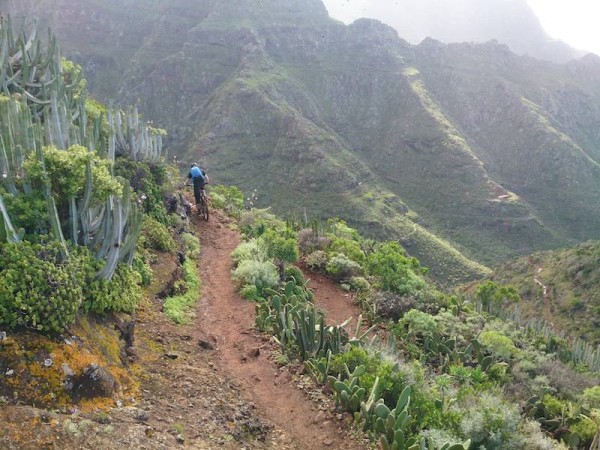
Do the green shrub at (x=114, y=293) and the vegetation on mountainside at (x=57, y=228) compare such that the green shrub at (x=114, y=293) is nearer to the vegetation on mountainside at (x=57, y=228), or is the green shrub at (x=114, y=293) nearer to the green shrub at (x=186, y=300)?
the vegetation on mountainside at (x=57, y=228)

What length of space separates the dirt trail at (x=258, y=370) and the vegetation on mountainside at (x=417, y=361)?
28 cm

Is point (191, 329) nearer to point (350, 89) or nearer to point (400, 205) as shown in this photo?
point (400, 205)

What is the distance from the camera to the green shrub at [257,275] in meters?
9.95

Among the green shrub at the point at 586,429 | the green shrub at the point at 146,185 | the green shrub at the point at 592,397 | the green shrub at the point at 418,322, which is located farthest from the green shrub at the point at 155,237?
the green shrub at the point at 592,397

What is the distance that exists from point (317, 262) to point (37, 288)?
8.30 m

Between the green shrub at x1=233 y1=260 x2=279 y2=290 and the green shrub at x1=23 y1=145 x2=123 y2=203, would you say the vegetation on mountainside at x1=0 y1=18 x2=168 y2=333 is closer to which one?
the green shrub at x1=23 y1=145 x2=123 y2=203

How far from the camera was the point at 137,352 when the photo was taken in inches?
240

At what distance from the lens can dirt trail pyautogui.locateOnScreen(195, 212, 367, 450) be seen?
18.8 ft

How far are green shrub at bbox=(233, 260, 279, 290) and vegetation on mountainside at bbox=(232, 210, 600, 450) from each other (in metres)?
0.02

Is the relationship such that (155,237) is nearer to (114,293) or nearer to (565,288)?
(114,293)

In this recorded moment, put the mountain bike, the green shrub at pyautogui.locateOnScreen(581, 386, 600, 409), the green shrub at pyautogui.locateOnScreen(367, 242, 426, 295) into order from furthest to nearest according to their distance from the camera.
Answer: the mountain bike
the green shrub at pyautogui.locateOnScreen(367, 242, 426, 295)
the green shrub at pyautogui.locateOnScreen(581, 386, 600, 409)

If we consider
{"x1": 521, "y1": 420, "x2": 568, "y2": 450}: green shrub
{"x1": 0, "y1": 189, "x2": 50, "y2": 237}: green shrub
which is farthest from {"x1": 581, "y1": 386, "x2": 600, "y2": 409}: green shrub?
{"x1": 0, "y1": 189, "x2": 50, "y2": 237}: green shrub

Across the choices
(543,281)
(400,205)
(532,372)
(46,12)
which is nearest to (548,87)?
(400,205)

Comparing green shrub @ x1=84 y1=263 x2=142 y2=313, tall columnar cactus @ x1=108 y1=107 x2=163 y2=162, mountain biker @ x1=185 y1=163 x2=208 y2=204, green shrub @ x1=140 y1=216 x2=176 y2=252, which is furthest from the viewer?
mountain biker @ x1=185 y1=163 x2=208 y2=204
